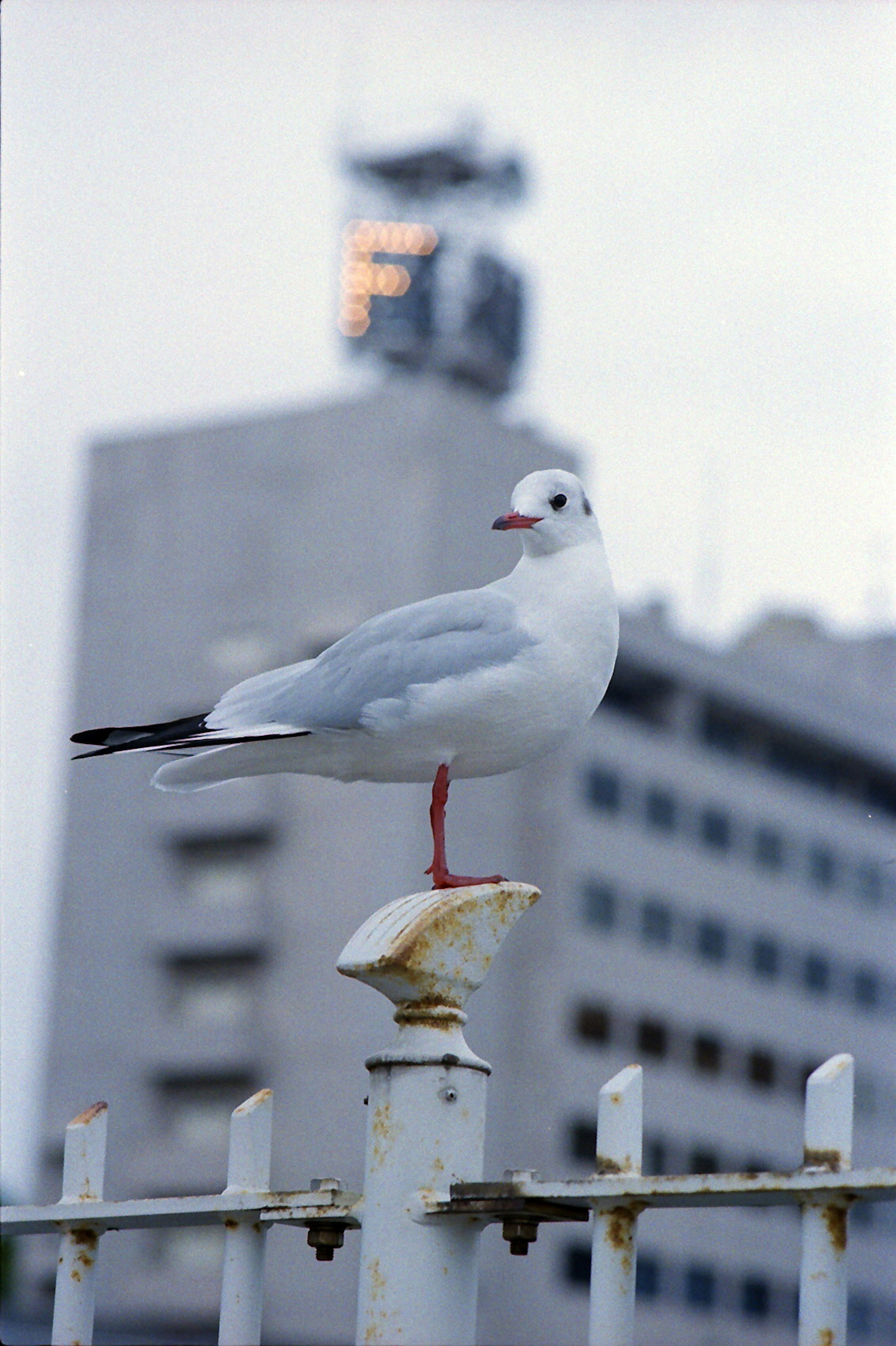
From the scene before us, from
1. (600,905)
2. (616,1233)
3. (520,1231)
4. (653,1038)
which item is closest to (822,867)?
(653,1038)

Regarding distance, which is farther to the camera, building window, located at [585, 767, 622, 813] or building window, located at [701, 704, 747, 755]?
building window, located at [701, 704, 747, 755]

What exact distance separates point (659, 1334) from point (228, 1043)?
12.7 metres

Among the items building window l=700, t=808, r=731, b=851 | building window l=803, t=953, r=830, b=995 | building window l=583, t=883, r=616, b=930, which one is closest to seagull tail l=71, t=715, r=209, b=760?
building window l=583, t=883, r=616, b=930

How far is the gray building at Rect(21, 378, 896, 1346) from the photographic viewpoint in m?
51.5

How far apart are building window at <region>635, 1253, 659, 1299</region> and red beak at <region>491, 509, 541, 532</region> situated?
5158 centimetres

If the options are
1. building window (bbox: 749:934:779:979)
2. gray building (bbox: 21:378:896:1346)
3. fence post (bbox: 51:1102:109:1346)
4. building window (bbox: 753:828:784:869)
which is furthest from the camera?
building window (bbox: 753:828:784:869)

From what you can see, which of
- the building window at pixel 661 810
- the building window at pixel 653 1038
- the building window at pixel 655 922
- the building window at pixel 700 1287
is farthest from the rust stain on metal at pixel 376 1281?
the building window at pixel 700 1287

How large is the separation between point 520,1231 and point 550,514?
160 cm

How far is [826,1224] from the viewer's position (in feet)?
10.5

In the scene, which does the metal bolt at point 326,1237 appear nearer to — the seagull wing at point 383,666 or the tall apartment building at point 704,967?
the seagull wing at point 383,666

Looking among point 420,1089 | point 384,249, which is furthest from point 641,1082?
point 384,249

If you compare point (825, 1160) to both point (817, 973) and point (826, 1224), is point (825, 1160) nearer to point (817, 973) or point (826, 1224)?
point (826, 1224)

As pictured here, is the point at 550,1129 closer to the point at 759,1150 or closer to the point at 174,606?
the point at 759,1150

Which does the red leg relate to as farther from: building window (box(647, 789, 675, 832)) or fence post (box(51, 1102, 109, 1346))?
building window (box(647, 789, 675, 832))
